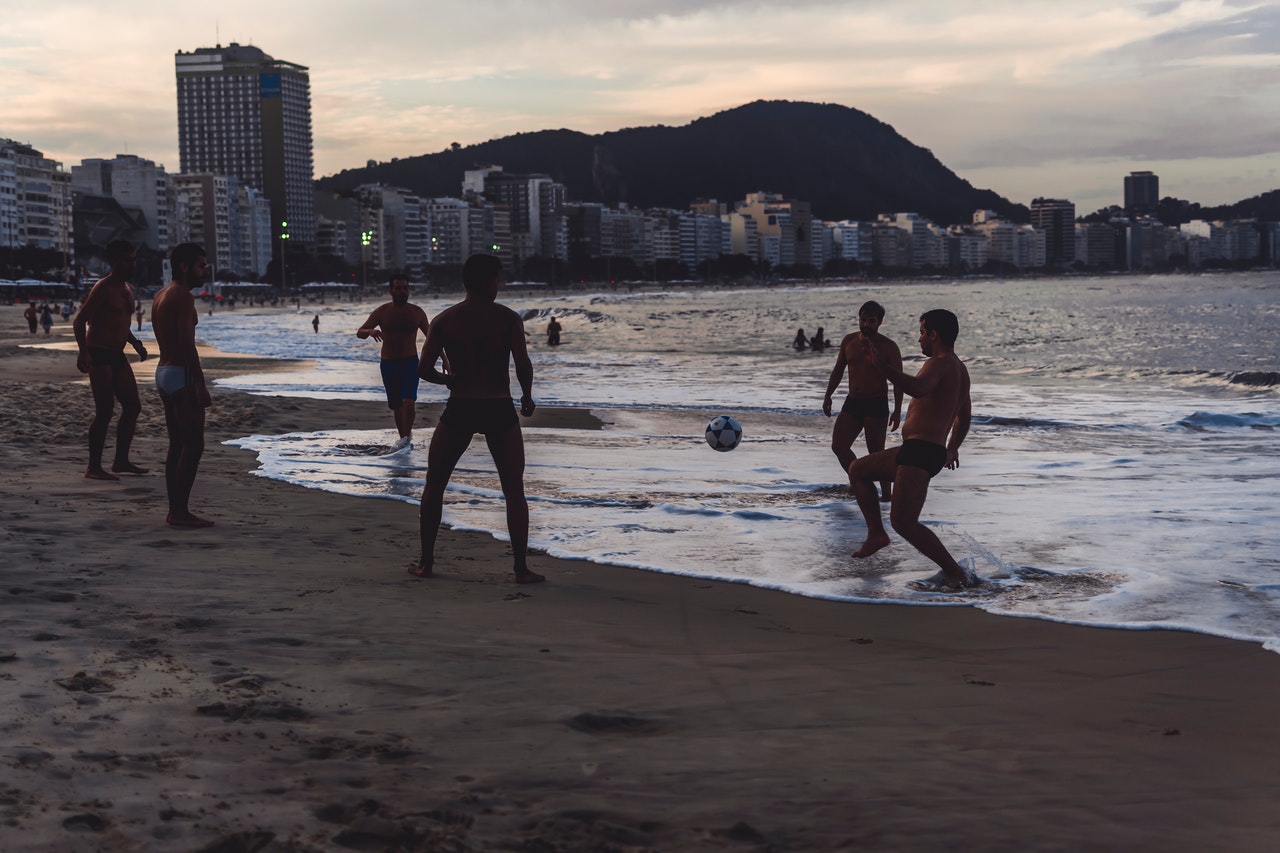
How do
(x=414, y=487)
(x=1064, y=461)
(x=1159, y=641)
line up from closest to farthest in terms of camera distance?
1. (x=1159, y=641)
2. (x=414, y=487)
3. (x=1064, y=461)

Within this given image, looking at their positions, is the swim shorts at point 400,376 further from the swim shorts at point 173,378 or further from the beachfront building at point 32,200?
the beachfront building at point 32,200

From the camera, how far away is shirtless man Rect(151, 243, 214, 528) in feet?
23.3

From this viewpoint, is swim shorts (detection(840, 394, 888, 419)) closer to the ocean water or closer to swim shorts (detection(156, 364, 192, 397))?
the ocean water

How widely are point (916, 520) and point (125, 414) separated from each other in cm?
592

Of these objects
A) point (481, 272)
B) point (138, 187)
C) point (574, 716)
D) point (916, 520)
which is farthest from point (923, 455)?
point (138, 187)

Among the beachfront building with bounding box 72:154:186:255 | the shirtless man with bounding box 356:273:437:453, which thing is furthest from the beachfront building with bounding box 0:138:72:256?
the shirtless man with bounding box 356:273:437:453

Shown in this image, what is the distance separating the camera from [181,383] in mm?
7121

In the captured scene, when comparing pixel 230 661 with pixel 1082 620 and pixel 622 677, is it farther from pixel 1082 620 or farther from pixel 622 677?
pixel 1082 620

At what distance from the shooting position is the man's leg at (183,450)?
7113 mm

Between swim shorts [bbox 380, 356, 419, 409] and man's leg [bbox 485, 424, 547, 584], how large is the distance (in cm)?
495

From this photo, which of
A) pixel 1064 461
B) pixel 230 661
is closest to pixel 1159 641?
pixel 230 661

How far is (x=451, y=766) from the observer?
3.47m

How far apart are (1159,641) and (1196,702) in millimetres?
955

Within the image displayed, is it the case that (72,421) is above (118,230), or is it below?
below
